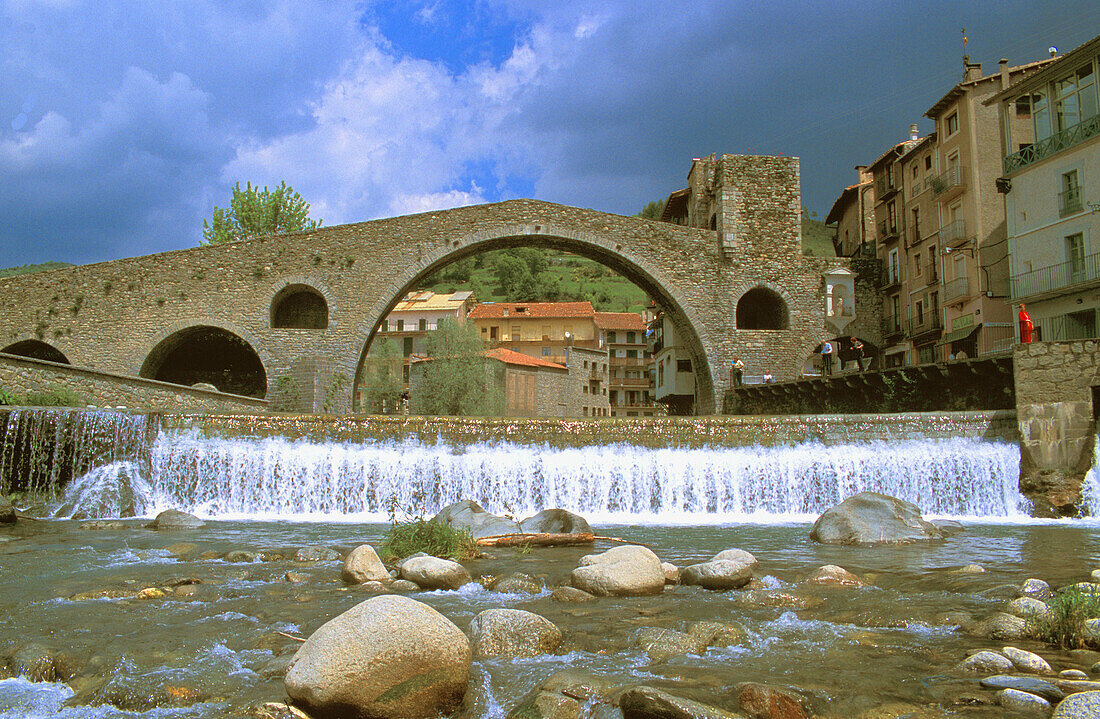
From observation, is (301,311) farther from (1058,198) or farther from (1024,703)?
(1024,703)

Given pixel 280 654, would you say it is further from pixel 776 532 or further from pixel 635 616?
pixel 776 532

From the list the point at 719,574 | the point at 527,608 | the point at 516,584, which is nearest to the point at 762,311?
the point at 719,574

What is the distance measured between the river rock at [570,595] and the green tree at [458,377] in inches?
1315

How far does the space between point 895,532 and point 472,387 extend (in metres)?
32.3

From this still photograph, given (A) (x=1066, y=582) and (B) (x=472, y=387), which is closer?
(A) (x=1066, y=582)

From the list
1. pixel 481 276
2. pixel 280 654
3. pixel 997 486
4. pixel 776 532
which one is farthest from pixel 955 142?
pixel 481 276

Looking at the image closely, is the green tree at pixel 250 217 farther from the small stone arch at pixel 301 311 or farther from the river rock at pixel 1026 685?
the river rock at pixel 1026 685

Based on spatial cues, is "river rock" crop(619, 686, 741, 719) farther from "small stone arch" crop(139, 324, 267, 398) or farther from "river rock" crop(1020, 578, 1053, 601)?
"small stone arch" crop(139, 324, 267, 398)

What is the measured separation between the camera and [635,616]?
5.09 metres

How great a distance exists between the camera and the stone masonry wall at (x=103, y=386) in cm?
1708

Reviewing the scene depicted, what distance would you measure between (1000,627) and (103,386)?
18.8 m

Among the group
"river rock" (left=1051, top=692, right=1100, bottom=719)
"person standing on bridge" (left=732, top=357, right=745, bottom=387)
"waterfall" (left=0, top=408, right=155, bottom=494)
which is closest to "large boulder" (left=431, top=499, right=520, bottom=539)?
"river rock" (left=1051, top=692, right=1100, bottom=719)

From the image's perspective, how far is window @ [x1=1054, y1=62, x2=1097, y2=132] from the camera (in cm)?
2088

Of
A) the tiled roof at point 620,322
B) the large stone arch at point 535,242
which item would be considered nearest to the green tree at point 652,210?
the tiled roof at point 620,322
